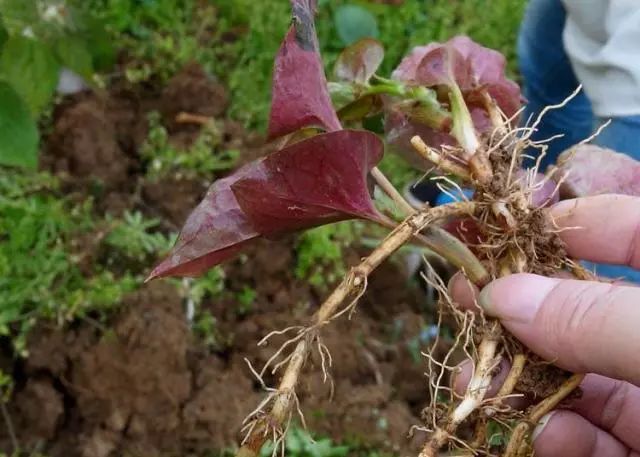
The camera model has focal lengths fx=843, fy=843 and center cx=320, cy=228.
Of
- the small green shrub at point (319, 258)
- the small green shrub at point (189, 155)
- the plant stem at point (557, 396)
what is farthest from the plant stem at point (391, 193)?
the small green shrub at point (189, 155)

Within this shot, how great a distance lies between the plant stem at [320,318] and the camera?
646mm

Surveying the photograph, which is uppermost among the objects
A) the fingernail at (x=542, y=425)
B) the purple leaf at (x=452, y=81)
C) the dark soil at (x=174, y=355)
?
the purple leaf at (x=452, y=81)

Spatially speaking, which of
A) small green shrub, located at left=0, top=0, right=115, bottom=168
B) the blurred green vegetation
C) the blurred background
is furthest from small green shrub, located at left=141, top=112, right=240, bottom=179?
small green shrub, located at left=0, top=0, right=115, bottom=168

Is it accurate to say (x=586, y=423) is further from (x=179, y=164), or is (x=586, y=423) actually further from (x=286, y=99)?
(x=179, y=164)

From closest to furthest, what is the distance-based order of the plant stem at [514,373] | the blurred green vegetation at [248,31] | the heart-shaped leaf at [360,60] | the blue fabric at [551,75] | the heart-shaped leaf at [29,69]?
the plant stem at [514,373] < the heart-shaped leaf at [360,60] < the heart-shaped leaf at [29,69] < the blue fabric at [551,75] < the blurred green vegetation at [248,31]

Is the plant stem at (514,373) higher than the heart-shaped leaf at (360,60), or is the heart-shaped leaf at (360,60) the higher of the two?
the heart-shaped leaf at (360,60)

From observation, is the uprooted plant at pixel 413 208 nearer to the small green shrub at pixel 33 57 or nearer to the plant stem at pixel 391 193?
the plant stem at pixel 391 193

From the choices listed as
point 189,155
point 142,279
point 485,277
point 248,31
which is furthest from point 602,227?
point 248,31

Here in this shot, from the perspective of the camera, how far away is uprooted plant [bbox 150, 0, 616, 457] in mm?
656

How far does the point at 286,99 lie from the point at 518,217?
238mm

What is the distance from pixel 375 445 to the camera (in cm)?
138

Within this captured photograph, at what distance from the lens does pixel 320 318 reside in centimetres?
69

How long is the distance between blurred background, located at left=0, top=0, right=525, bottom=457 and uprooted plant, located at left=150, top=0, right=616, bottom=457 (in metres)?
0.38

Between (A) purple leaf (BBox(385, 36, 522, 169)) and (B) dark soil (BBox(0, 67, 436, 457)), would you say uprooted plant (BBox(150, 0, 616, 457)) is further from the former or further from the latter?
(B) dark soil (BBox(0, 67, 436, 457))
